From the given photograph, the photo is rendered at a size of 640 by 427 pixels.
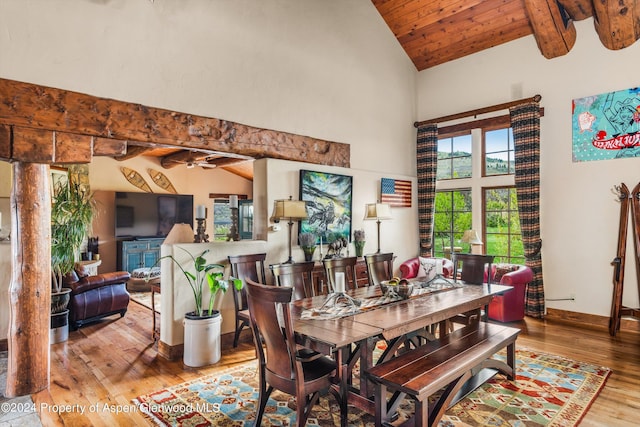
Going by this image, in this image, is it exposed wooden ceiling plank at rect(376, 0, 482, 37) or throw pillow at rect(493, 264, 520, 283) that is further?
exposed wooden ceiling plank at rect(376, 0, 482, 37)

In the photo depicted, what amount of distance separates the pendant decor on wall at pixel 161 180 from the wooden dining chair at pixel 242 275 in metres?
5.31

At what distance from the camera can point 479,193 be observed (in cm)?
610

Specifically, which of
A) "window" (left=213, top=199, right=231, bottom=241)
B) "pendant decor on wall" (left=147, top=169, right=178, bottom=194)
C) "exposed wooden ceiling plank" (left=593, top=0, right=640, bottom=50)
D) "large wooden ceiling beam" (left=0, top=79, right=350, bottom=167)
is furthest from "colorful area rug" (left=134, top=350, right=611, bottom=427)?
"window" (left=213, top=199, right=231, bottom=241)

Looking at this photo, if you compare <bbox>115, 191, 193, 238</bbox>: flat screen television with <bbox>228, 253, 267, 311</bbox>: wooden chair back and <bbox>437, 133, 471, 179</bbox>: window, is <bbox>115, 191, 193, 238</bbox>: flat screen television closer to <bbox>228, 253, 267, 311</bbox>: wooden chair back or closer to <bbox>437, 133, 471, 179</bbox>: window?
<bbox>228, 253, 267, 311</bbox>: wooden chair back

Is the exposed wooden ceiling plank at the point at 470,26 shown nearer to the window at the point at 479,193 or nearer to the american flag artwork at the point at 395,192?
the window at the point at 479,193

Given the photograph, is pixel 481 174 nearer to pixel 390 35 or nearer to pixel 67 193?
pixel 390 35

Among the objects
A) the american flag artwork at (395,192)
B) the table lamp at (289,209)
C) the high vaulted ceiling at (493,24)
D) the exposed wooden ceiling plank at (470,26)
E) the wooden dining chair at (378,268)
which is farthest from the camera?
the american flag artwork at (395,192)

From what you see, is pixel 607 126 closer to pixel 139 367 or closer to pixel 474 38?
pixel 474 38

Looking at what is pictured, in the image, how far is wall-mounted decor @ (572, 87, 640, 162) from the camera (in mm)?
4730

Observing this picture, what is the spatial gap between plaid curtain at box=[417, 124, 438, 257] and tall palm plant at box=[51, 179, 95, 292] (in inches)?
207

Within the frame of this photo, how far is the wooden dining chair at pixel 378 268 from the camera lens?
4.23m

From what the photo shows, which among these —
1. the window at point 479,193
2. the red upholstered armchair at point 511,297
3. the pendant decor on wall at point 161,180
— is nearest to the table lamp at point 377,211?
the window at point 479,193

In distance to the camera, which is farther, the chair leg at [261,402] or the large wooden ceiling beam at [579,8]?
the large wooden ceiling beam at [579,8]

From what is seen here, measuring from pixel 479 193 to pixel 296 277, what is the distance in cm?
390
